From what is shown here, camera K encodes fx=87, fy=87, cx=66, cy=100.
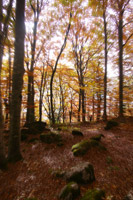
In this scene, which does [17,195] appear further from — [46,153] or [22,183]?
[46,153]

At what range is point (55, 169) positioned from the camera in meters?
3.21

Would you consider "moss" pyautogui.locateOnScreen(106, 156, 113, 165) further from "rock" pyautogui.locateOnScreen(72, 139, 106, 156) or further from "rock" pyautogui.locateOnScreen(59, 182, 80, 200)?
"rock" pyautogui.locateOnScreen(59, 182, 80, 200)

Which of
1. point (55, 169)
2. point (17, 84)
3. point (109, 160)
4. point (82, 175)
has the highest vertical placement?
point (17, 84)

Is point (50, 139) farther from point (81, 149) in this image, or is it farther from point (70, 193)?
point (70, 193)

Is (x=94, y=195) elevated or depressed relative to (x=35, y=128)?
depressed

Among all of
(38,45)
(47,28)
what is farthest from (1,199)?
(47,28)

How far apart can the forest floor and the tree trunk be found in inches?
25.7

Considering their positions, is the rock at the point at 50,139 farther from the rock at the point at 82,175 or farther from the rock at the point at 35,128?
the rock at the point at 82,175

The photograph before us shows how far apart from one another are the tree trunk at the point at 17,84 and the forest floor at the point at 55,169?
0.65 meters

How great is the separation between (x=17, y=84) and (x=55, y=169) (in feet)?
11.8

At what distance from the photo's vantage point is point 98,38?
400 inches

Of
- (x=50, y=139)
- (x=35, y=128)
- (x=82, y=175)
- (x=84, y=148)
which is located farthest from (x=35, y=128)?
(x=82, y=175)

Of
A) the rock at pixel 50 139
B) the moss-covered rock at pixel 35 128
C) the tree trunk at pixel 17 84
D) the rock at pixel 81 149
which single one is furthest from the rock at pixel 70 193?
the moss-covered rock at pixel 35 128

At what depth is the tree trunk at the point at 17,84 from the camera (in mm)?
3508
